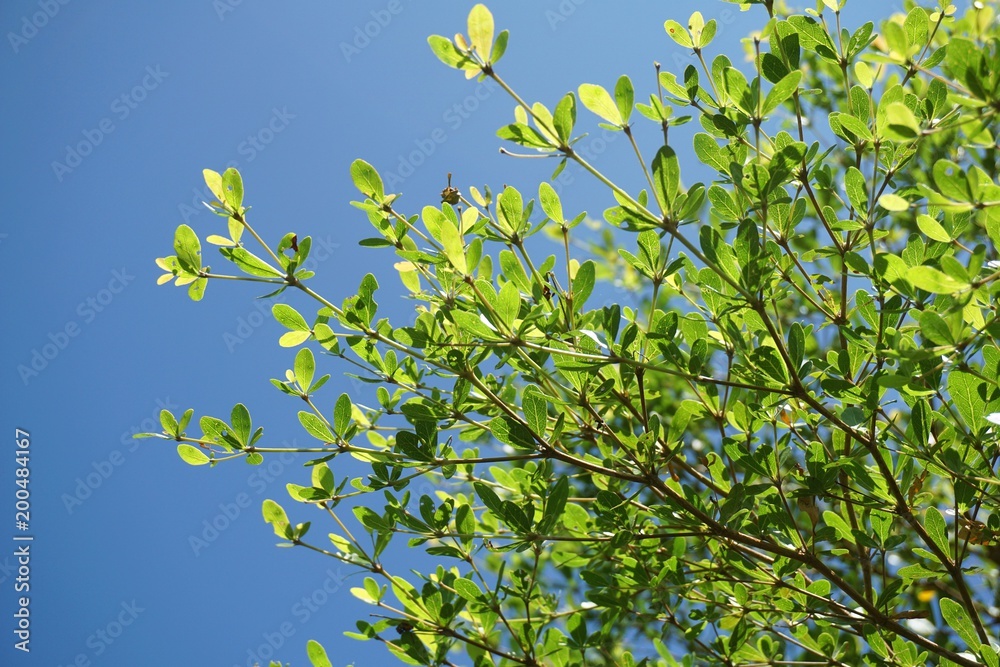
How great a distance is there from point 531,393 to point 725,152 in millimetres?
522

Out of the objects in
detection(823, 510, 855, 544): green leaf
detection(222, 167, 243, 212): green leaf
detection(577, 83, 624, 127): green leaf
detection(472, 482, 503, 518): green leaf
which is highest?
detection(577, 83, 624, 127): green leaf

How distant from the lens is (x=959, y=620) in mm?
1399

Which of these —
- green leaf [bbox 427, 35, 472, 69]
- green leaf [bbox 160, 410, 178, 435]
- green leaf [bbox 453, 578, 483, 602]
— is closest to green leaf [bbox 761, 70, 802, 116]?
green leaf [bbox 427, 35, 472, 69]

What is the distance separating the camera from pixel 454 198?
139cm

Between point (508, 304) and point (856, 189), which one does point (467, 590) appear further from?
point (856, 189)

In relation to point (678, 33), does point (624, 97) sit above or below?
below

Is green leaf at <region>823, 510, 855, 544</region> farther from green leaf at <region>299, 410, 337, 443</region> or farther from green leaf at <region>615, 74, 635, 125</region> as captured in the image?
green leaf at <region>299, 410, 337, 443</region>

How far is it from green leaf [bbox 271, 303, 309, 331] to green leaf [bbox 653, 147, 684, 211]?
26.9 inches

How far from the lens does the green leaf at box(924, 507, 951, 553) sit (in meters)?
1.32

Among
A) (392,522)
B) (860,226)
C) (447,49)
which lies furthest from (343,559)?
(860,226)

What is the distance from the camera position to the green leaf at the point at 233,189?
1.39 meters

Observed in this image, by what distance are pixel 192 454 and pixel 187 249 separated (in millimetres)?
396

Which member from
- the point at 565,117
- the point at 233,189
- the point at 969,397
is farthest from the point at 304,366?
the point at 969,397

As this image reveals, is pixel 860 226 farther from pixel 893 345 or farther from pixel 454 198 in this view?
pixel 454 198
